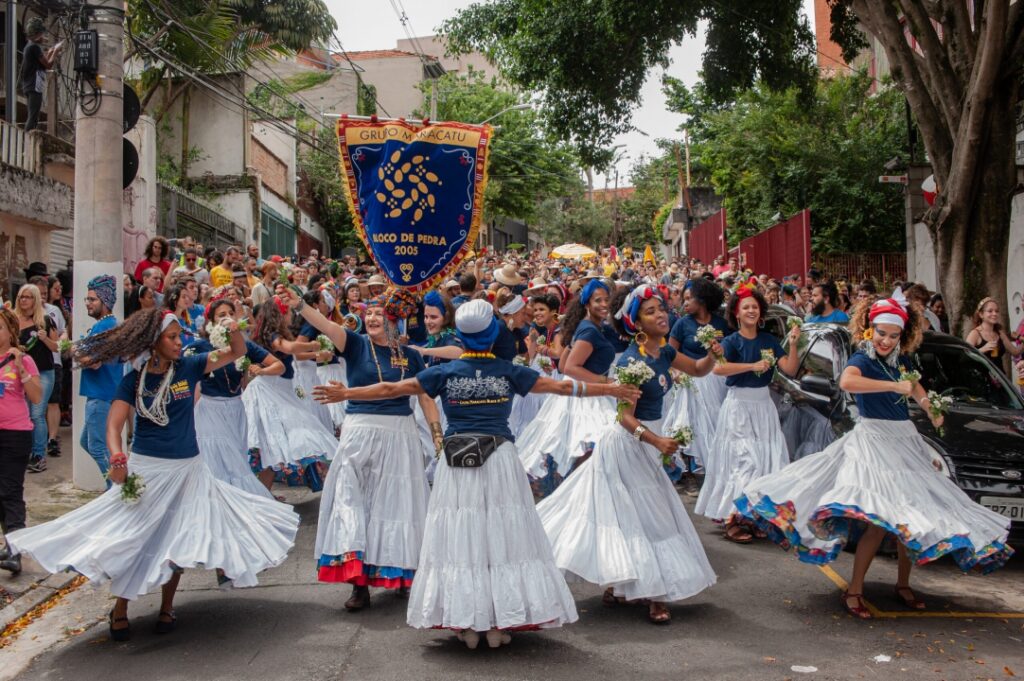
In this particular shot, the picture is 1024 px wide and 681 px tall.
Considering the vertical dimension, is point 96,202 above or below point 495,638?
above

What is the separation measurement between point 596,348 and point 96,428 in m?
4.89

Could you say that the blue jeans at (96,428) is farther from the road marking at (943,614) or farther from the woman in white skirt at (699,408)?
the road marking at (943,614)

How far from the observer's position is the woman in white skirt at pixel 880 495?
6.40 m

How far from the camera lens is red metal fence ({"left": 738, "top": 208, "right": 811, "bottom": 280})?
24.0 meters

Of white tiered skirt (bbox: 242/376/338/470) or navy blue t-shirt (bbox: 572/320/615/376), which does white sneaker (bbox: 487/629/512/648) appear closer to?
navy blue t-shirt (bbox: 572/320/615/376)

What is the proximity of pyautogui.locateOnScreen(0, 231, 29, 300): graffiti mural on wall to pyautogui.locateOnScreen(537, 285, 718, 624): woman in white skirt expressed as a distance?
35.2ft

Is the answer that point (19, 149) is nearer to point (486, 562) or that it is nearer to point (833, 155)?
point (486, 562)

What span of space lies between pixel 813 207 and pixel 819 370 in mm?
20227

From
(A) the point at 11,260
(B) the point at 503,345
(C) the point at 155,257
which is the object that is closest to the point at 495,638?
(B) the point at 503,345

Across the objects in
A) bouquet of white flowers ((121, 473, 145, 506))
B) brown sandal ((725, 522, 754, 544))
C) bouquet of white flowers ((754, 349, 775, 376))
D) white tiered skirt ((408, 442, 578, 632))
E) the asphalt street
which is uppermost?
bouquet of white flowers ((754, 349, 775, 376))

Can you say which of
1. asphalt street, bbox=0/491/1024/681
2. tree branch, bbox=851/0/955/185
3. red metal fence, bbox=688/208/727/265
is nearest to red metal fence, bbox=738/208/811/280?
red metal fence, bbox=688/208/727/265

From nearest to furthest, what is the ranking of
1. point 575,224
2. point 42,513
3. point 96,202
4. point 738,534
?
point 738,534 < point 42,513 < point 96,202 < point 575,224

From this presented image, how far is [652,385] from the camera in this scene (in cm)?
705

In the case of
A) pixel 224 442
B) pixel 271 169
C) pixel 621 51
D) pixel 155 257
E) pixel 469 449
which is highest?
pixel 271 169
